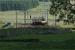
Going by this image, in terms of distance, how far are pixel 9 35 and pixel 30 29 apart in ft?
9.45

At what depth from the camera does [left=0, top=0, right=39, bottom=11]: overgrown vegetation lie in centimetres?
2539

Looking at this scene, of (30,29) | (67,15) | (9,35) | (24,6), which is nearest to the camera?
(67,15)

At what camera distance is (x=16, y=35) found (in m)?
20.0

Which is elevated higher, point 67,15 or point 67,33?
point 67,15

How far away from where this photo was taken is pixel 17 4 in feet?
84.9

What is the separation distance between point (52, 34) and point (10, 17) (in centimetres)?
586

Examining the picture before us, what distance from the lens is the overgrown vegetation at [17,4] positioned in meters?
25.4

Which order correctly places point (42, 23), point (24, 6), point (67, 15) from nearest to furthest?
point (67, 15)
point (42, 23)
point (24, 6)

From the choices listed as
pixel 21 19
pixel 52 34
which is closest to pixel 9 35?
pixel 52 34

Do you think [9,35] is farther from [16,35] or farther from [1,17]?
[1,17]

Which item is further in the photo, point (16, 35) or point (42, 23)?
→ point (42, 23)

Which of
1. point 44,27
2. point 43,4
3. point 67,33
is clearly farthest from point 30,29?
point 43,4

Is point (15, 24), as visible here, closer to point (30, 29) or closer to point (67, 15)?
point (30, 29)

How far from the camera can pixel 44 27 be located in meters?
23.0
